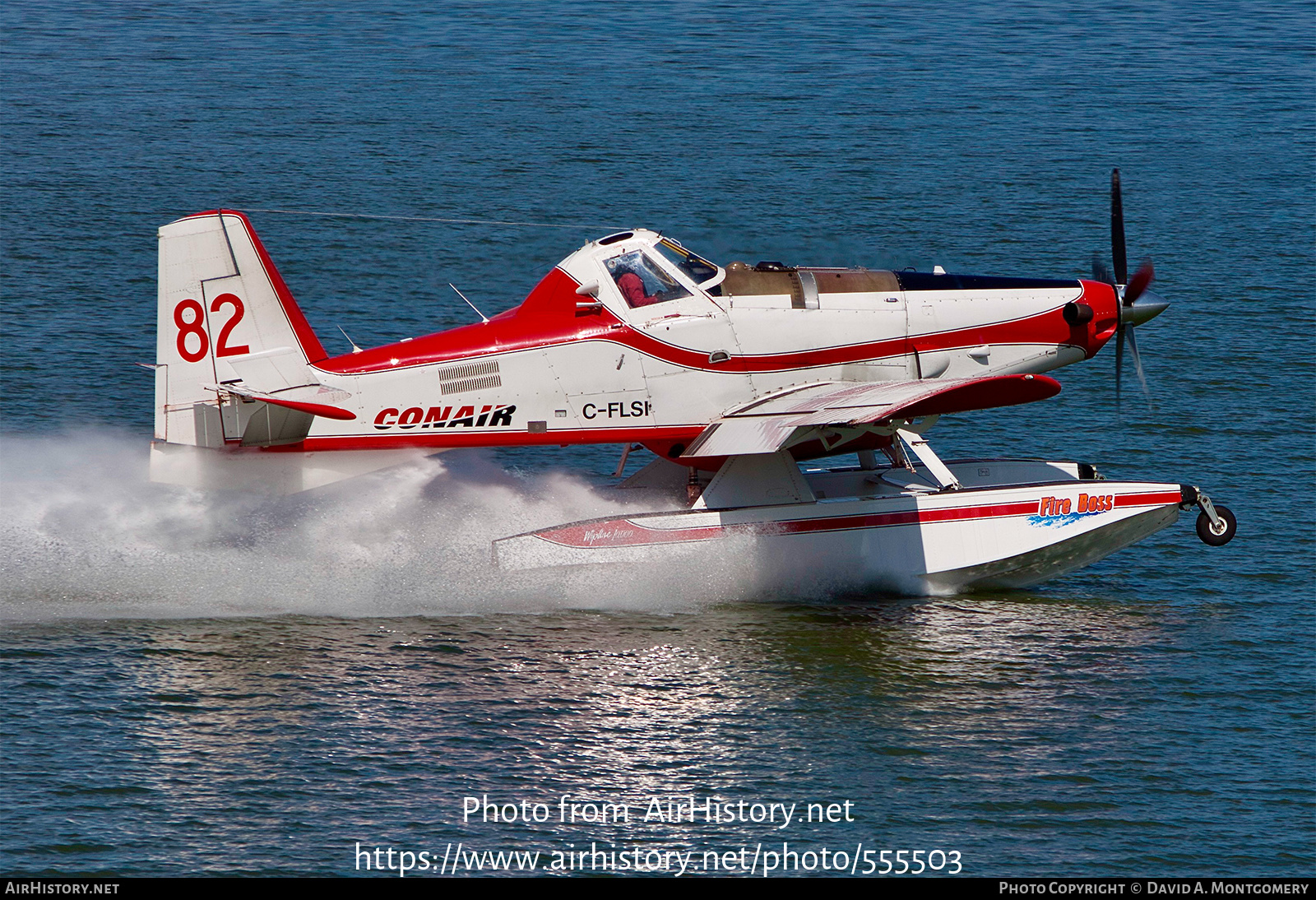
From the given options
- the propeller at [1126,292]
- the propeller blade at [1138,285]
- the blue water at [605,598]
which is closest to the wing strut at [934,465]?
the blue water at [605,598]

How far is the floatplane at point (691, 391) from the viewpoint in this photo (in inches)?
698

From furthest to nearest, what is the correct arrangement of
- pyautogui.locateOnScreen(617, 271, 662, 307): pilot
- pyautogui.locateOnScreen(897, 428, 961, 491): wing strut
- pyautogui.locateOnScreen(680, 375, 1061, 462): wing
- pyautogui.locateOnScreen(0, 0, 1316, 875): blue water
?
pyautogui.locateOnScreen(897, 428, 961, 491): wing strut
pyautogui.locateOnScreen(617, 271, 662, 307): pilot
pyautogui.locateOnScreen(680, 375, 1061, 462): wing
pyautogui.locateOnScreen(0, 0, 1316, 875): blue water

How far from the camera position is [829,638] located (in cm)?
1767

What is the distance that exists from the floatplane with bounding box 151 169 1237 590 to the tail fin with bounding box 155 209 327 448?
0.08ft

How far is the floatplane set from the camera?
17719mm

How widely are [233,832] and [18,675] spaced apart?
411 cm

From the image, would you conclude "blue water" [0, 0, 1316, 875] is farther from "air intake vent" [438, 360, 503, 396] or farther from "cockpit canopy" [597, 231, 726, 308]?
"cockpit canopy" [597, 231, 726, 308]

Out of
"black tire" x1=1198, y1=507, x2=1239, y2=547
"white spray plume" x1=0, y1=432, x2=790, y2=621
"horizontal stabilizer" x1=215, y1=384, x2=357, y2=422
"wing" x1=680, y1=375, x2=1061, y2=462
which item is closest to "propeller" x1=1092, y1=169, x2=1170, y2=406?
"black tire" x1=1198, y1=507, x2=1239, y2=547

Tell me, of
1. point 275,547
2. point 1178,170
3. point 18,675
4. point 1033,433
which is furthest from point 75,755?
point 1178,170

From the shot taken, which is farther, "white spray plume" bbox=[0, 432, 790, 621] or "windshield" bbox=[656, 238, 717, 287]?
"windshield" bbox=[656, 238, 717, 287]

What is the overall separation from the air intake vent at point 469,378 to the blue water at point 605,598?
1807mm

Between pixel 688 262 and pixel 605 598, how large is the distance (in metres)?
4.24

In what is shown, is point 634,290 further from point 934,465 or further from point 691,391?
point 934,465

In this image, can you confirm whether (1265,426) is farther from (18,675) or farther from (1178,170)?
(18,675)
